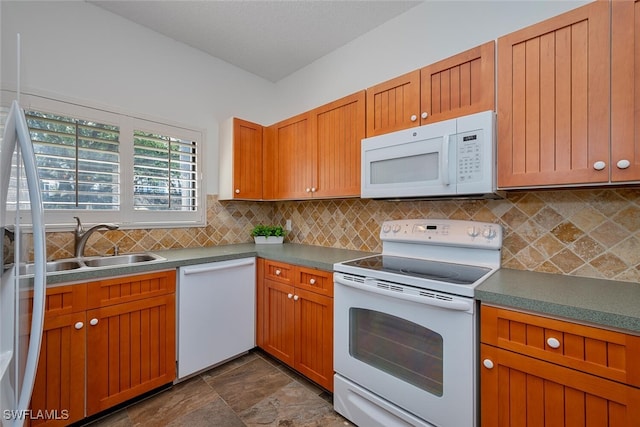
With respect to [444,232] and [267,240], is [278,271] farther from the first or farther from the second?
[444,232]

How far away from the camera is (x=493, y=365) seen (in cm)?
114

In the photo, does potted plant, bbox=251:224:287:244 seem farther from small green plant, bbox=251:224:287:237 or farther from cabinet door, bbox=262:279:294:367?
cabinet door, bbox=262:279:294:367

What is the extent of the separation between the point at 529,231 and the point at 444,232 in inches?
17.1

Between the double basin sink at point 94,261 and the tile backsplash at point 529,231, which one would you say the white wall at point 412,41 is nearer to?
the tile backsplash at point 529,231

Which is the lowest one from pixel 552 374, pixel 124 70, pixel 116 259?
pixel 552 374

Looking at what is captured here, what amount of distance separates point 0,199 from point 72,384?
1.30m

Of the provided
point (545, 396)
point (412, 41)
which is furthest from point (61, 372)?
point (412, 41)

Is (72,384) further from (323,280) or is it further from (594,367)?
(594,367)

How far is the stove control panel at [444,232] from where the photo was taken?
1597 millimetres

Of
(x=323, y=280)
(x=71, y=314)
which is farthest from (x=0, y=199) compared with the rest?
(x=323, y=280)

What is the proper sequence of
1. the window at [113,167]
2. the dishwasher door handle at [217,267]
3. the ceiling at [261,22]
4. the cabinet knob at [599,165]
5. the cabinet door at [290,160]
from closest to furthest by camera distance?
1. the cabinet knob at [599,165]
2. the window at [113,167]
3. the dishwasher door handle at [217,267]
4. the ceiling at [261,22]
5. the cabinet door at [290,160]

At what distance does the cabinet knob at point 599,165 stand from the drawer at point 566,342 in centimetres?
64

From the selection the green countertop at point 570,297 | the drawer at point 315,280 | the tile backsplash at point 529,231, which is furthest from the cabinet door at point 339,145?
the green countertop at point 570,297

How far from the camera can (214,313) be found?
6.76 ft
